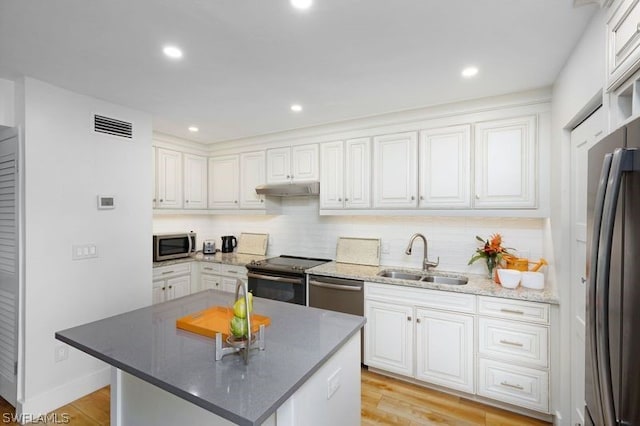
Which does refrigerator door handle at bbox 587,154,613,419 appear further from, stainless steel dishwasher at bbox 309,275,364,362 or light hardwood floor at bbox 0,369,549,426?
stainless steel dishwasher at bbox 309,275,364,362

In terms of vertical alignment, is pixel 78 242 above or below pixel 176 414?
above

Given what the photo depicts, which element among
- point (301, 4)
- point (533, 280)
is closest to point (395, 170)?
point (533, 280)

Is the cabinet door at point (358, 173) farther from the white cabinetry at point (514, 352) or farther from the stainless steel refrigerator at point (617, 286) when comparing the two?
the stainless steel refrigerator at point (617, 286)

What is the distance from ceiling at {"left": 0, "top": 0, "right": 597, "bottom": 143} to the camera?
1.46 metres

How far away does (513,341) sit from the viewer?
2219 mm

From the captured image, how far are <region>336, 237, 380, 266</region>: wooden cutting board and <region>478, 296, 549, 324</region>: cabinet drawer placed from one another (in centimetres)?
118

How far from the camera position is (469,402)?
2400 mm

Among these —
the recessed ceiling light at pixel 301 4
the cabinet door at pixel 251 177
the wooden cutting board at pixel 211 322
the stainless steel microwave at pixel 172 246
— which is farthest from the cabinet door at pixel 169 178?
the recessed ceiling light at pixel 301 4

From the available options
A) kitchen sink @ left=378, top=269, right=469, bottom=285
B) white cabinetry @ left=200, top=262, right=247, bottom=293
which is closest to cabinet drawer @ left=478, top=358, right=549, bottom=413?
kitchen sink @ left=378, top=269, right=469, bottom=285

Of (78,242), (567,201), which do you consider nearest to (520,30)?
(567,201)

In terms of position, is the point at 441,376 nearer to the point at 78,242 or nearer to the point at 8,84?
the point at 78,242

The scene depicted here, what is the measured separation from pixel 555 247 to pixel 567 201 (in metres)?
0.44

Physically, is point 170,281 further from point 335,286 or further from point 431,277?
point 431,277

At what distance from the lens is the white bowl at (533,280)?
7.55ft
